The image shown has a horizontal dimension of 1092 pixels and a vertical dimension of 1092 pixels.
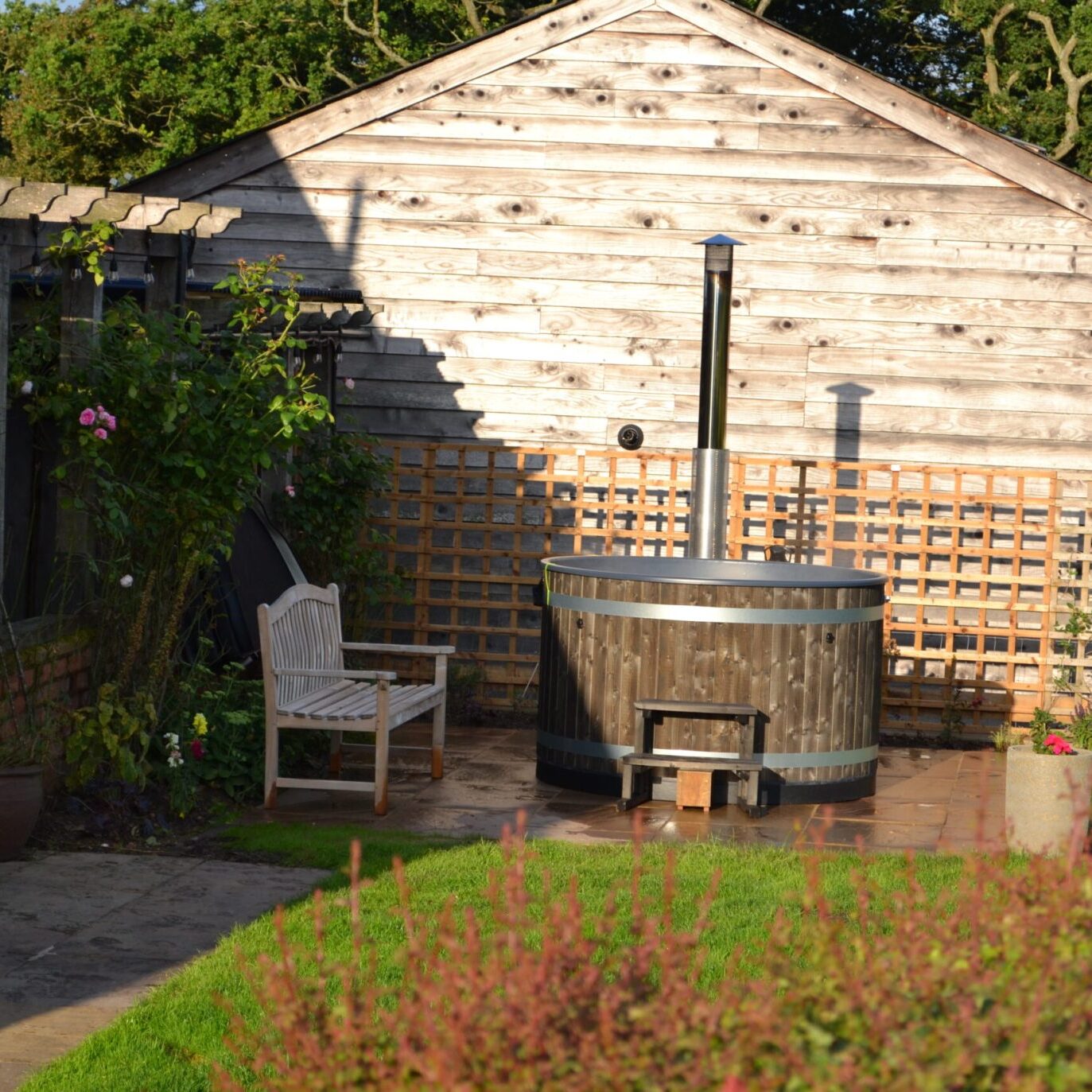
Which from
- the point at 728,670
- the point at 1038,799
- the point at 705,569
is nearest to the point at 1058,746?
the point at 1038,799

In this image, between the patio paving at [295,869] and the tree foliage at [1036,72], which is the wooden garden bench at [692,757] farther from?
the tree foliage at [1036,72]

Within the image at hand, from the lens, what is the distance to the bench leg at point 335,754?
809 cm

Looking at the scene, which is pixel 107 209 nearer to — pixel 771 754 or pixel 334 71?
pixel 771 754

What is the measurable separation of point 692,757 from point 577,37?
5.34 metres

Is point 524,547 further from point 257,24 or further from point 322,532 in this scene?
point 257,24

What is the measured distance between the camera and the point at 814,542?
10.6 meters

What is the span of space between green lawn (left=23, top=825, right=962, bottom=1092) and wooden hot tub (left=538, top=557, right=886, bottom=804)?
1210 millimetres

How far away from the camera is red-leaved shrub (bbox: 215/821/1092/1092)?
231 cm

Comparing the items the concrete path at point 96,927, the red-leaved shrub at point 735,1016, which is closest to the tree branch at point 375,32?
the concrete path at point 96,927

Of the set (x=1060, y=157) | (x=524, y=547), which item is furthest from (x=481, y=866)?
(x=1060, y=157)

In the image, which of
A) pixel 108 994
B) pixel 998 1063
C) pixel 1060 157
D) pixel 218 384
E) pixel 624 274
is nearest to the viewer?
pixel 998 1063

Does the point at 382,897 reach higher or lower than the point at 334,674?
lower

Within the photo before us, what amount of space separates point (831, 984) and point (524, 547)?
870 centimetres

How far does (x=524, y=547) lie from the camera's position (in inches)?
441
